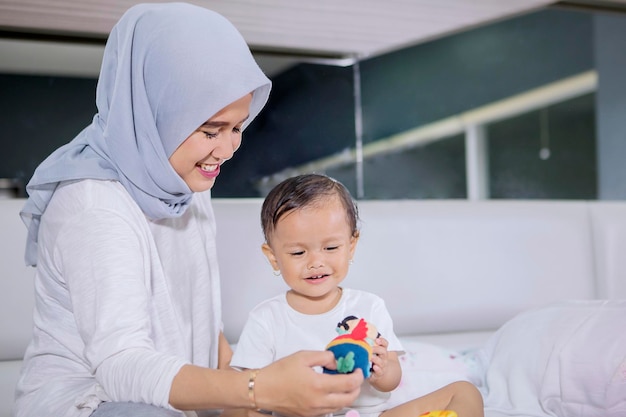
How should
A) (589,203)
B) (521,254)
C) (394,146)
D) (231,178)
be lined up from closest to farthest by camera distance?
1. (521,254)
2. (589,203)
3. (231,178)
4. (394,146)

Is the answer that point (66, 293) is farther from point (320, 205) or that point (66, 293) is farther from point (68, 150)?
point (320, 205)

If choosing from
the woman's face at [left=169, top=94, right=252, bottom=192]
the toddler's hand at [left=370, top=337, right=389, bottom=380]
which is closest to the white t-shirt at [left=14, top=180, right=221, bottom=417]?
the woman's face at [left=169, top=94, right=252, bottom=192]

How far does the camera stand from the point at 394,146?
3826 millimetres

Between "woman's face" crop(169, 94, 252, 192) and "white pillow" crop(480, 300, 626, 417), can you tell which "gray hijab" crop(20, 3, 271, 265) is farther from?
"white pillow" crop(480, 300, 626, 417)

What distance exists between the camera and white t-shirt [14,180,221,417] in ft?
3.95

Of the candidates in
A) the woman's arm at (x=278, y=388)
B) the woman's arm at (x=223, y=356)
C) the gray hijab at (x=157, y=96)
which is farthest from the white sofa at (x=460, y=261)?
the woman's arm at (x=278, y=388)

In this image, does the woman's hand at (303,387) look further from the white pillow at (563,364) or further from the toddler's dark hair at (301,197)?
the white pillow at (563,364)

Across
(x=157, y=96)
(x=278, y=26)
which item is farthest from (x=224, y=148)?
(x=278, y=26)

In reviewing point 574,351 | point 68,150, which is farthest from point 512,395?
point 68,150

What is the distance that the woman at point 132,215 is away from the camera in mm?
1211

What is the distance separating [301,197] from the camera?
4.92 feet

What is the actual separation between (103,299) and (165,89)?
418mm

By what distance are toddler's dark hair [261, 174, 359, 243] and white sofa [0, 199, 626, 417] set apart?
1.96ft

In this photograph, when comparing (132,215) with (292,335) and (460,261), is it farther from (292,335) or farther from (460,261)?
(460,261)
